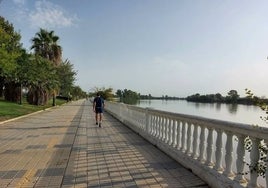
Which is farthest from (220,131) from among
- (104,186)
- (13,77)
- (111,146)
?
(13,77)

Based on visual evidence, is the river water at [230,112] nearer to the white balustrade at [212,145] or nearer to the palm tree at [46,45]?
the white balustrade at [212,145]

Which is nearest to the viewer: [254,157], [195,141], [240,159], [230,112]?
[254,157]

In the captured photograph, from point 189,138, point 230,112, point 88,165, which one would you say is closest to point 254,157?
point 189,138

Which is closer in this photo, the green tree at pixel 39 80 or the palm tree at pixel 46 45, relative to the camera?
the green tree at pixel 39 80

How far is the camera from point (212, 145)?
6855 millimetres

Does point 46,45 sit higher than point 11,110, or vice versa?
point 46,45

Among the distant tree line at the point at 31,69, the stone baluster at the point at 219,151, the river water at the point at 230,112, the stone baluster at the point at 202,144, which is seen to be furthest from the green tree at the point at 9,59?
the stone baluster at the point at 219,151

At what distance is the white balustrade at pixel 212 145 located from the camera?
17.4 feet

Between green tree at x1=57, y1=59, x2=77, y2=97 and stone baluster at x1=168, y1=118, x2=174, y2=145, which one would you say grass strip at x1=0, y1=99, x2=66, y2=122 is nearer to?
stone baluster at x1=168, y1=118, x2=174, y2=145

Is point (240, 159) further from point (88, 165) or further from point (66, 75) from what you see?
point (66, 75)

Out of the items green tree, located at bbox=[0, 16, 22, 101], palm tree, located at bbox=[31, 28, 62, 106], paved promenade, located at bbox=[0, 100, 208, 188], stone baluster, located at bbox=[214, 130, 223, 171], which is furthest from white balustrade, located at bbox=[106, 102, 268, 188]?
palm tree, located at bbox=[31, 28, 62, 106]

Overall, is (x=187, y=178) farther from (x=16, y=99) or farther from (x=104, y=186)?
(x=16, y=99)

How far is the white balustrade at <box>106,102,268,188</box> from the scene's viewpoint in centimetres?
530

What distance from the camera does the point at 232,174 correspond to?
5883 mm
